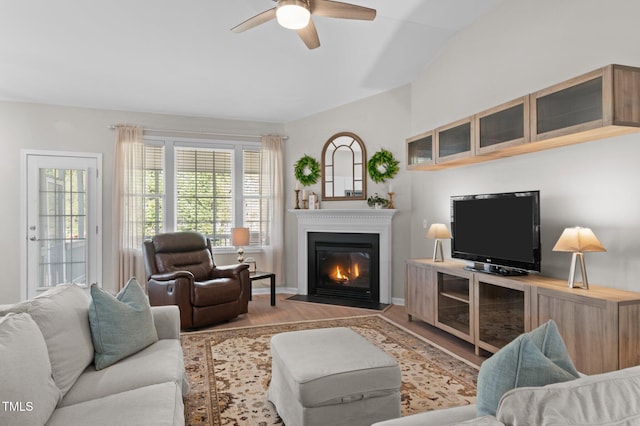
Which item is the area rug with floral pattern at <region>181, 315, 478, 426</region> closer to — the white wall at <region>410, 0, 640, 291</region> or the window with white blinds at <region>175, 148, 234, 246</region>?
the white wall at <region>410, 0, 640, 291</region>

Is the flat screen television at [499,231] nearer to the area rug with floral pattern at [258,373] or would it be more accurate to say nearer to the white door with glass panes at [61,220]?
the area rug with floral pattern at [258,373]

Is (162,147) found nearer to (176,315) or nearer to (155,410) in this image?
(176,315)

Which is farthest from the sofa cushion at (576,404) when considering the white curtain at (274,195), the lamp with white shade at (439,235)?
the white curtain at (274,195)

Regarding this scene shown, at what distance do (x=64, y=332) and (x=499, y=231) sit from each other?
3.19 m

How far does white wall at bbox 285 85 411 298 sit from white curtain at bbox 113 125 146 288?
7.45 feet

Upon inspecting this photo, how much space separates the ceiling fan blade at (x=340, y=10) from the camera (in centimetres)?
255

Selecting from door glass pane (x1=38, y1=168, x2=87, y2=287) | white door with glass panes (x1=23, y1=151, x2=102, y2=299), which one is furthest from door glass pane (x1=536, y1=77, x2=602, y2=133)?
door glass pane (x1=38, y1=168, x2=87, y2=287)

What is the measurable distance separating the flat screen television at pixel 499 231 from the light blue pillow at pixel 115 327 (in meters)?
2.78

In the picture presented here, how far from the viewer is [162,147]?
5500 millimetres

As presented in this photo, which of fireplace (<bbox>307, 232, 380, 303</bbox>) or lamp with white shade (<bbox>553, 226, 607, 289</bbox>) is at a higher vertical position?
lamp with white shade (<bbox>553, 226, 607, 289</bbox>)

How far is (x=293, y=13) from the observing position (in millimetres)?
2389

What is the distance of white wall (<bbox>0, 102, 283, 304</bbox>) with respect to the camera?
481 centimetres

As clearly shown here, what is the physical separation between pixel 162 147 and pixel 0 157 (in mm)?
1903

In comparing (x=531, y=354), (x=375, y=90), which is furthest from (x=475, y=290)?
(x=375, y=90)
